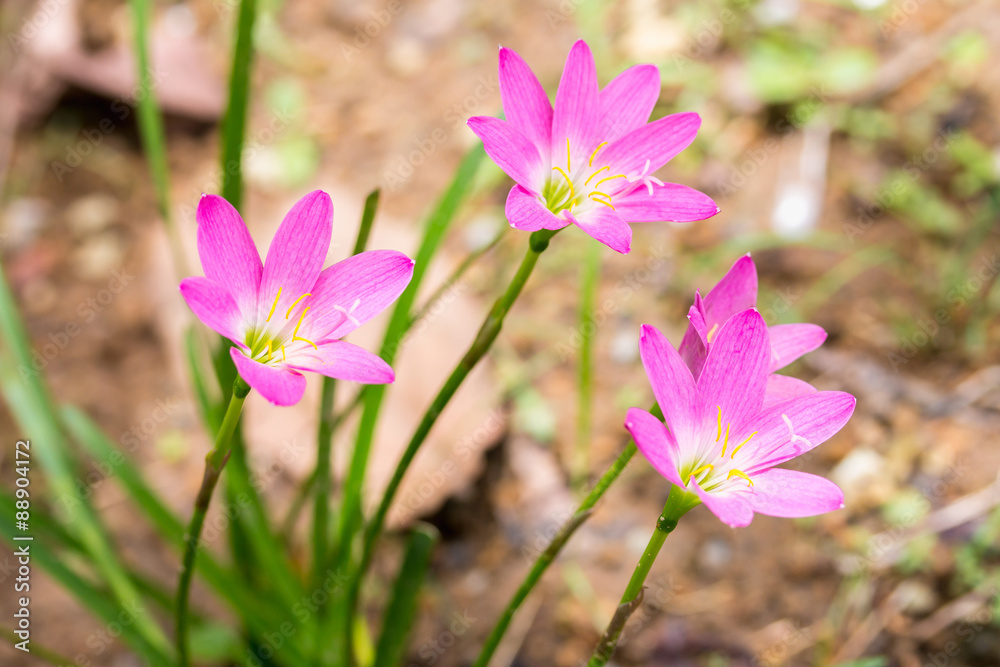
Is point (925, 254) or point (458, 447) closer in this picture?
point (458, 447)

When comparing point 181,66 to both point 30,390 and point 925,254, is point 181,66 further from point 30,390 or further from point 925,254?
point 925,254

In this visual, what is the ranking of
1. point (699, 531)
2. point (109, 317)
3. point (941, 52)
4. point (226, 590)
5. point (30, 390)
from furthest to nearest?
point (941, 52) < point (109, 317) < point (699, 531) < point (30, 390) < point (226, 590)

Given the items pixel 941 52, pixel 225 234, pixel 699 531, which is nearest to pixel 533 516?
pixel 699 531

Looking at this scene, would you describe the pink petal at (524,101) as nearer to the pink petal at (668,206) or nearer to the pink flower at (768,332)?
the pink petal at (668,206)

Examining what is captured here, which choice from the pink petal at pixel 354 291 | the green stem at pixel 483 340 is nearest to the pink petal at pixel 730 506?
the green stem at pixel 483 340

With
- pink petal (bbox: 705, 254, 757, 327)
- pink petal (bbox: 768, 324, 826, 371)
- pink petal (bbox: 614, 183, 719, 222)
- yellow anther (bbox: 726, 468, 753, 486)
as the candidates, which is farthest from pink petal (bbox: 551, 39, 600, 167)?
yellow anther (bbox: 726, 468, 753, 486)

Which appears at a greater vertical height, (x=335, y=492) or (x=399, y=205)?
(x=399, y=205)
